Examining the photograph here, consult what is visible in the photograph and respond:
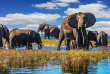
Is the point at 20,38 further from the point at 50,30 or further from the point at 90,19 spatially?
the point at 50,30

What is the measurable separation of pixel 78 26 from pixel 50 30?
2636 cm

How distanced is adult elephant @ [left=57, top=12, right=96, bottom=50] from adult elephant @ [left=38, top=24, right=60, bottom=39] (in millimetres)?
24018

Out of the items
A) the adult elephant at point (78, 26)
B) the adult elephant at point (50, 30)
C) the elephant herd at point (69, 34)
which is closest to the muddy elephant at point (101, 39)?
the adult elephant at point (50, 30)

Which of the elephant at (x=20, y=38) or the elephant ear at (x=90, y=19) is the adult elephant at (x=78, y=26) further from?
the elephant at (x=20, y=38)

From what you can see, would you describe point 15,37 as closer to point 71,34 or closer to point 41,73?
point 71,34

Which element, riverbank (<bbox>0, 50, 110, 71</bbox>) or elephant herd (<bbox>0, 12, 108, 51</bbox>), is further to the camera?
elephant herd (<bbox>0, 12, 108, 51</bbox>)

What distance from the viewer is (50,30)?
42531mm

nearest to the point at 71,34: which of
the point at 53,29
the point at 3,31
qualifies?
the point at 3,31

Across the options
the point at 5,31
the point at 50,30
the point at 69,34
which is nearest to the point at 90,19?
the point at 69,34

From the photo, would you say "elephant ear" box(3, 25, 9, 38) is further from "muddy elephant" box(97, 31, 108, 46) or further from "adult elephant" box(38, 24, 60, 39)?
"adult elephant" box(38, 24, 60, 39)

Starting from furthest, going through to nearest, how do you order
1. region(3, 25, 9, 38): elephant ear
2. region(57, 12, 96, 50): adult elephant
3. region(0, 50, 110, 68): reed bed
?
region(3, 25, 9, 38): elephant ear, region(57, 12, 96, 50): adult elephant, region(0, 50, 110, 68): reed bed

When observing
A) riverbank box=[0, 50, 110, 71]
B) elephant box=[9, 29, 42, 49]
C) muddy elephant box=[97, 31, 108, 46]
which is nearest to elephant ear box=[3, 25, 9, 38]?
elephant box=[9, 29, 42, 49]

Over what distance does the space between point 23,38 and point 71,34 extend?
4.25 m

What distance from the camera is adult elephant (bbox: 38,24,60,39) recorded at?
42.0 metres
